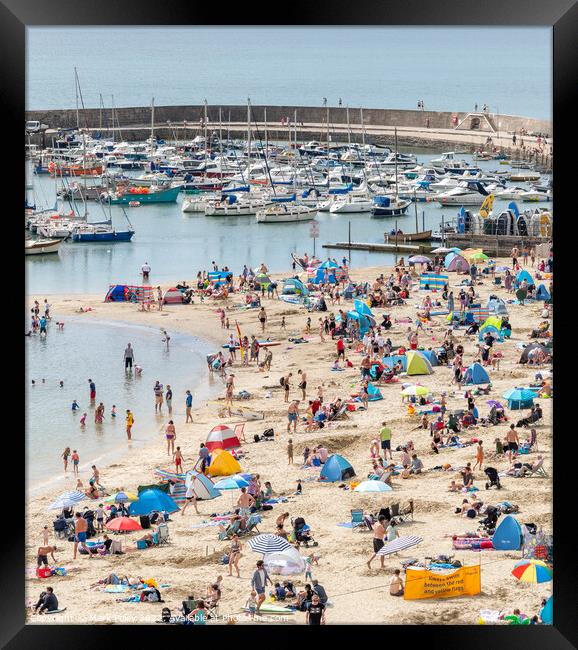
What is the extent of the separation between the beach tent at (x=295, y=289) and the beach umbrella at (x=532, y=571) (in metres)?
23.6

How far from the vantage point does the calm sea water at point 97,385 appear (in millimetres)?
23578

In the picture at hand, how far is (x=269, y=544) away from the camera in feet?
49.8

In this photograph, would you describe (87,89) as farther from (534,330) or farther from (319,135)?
(534,330)

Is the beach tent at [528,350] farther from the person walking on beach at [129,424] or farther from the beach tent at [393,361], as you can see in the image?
the person walking on beach at [129,424]

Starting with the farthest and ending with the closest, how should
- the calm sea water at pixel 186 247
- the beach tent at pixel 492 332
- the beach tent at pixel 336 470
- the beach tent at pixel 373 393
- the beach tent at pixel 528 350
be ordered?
the calm sea water at pixel 186 247 → the beach tent at pixel 492 332 → the beach tent at pixel 528 350 → the beach tent at pixel 373 393 → the beach tent at pixel 336 470

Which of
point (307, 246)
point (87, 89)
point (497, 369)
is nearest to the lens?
point (497, 369)

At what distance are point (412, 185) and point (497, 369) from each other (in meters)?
42.7

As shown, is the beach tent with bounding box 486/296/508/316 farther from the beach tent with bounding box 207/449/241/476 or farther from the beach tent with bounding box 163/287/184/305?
the beach tent with bounding box 207/449/241/476

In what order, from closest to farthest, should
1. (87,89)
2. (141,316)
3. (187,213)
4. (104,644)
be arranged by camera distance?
1. (104,644)
2. (141,316)
3. (187,213)
4. (87,89)

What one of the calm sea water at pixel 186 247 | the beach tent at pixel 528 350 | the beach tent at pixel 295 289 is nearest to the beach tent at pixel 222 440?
the beach tent at pixel 528 350

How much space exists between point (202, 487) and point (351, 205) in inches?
1759

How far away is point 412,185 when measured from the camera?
67.8 metres
